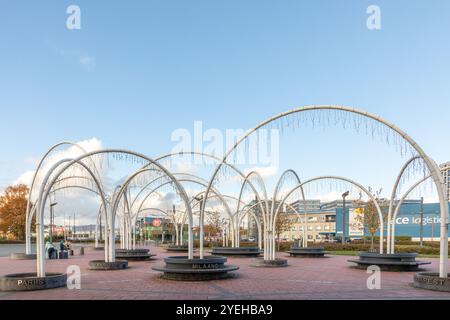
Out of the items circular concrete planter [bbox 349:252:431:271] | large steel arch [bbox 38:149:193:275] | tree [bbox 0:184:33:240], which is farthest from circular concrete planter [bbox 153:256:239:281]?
tree [bbox 0:184:33:240]

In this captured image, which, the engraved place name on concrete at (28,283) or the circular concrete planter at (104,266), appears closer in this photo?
the engraved place name on concrete at (28,283)

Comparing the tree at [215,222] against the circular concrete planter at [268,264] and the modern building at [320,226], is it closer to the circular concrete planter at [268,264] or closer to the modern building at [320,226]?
the circular concrete planter at [268,264]

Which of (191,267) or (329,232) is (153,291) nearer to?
(191,267)


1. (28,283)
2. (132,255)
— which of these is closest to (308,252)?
(132,255)

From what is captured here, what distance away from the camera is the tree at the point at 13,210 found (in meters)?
61.9

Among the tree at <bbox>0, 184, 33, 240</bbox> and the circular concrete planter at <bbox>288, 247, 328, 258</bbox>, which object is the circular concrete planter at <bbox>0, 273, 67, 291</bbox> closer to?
the circular concrete planter at <bbox>288, 247, 328, 258</bbox>

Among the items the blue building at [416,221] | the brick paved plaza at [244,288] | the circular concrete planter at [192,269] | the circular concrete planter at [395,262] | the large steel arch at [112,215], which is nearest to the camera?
the brick paved plaza at [244,288]

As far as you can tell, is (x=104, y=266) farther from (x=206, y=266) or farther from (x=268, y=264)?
(x=268, y=264)

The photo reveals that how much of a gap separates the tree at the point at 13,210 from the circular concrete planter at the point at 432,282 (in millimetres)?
59218

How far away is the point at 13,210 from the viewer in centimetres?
6200

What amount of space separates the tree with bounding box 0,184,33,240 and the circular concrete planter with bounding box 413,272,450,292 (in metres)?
59.2

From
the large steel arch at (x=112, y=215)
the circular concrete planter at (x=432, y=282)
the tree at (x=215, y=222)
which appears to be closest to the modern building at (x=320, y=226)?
the tree at (x=215, y=222)
